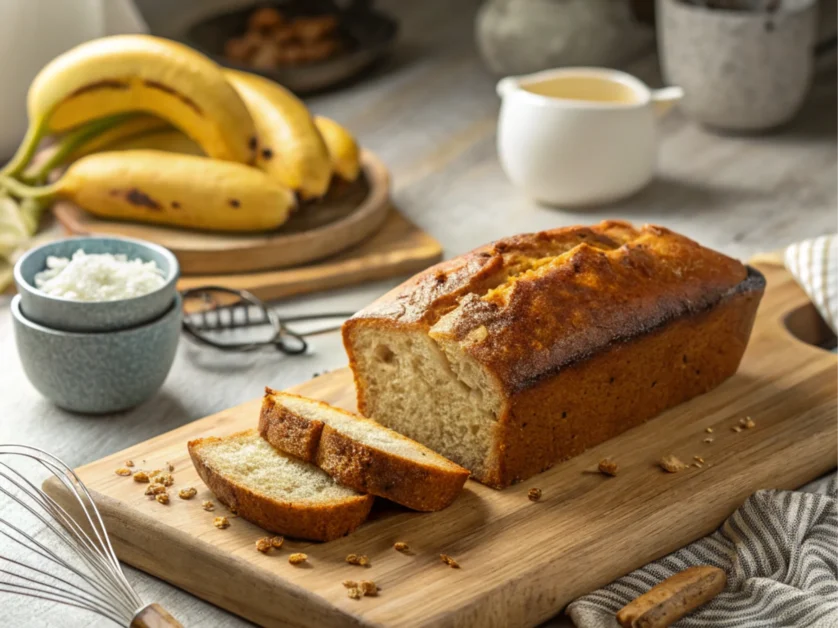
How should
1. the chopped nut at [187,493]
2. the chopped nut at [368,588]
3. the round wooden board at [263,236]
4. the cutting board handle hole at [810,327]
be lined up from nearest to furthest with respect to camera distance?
the chopped nut at [368,588] → the chopped nut at [187,493] → the cutting board handle hole at [810,327] → the round wooden board at [263,236]

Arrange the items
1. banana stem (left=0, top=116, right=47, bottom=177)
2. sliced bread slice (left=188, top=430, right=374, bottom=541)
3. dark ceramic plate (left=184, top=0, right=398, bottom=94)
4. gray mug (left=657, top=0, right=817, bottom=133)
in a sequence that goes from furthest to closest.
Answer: dark ceramic plate (left=184, top=0, right=398, bottom=94), gray mug (left=657, top=0, right=817, bottom=133), banana stem (left=0, top=116, right=47, bottom=177), sliced bread slice (left=188, top=430, right=374, bottom=541)

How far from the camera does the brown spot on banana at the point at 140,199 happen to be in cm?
A: 302

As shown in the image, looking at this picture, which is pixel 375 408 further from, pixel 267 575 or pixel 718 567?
pixel 718 567

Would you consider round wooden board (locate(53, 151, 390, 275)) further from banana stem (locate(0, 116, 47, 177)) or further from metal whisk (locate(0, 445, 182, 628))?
metal whisk (locate(0, 445, 182, 628))

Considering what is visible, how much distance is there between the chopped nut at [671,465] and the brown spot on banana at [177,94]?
166 cm

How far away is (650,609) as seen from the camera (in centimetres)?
176

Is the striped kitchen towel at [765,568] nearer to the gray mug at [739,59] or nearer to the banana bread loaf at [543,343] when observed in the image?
the banana bread loaf at [543,343]

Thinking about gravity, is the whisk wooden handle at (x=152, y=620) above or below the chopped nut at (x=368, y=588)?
above

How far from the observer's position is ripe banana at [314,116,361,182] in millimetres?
3297

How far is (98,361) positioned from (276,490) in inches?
23.6

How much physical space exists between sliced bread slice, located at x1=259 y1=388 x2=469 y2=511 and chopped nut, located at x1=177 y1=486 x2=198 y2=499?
0.51ft

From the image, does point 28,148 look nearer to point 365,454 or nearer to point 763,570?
point 365,454

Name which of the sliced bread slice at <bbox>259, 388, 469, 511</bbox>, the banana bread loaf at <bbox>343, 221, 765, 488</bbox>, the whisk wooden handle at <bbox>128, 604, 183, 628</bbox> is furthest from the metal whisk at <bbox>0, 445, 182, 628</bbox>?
the banana bread loaf at <bbox>343, 221, 765, 488</bbox>

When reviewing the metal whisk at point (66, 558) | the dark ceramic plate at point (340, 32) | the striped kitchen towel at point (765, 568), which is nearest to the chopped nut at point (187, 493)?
the metal whisk at point (66, 558)
